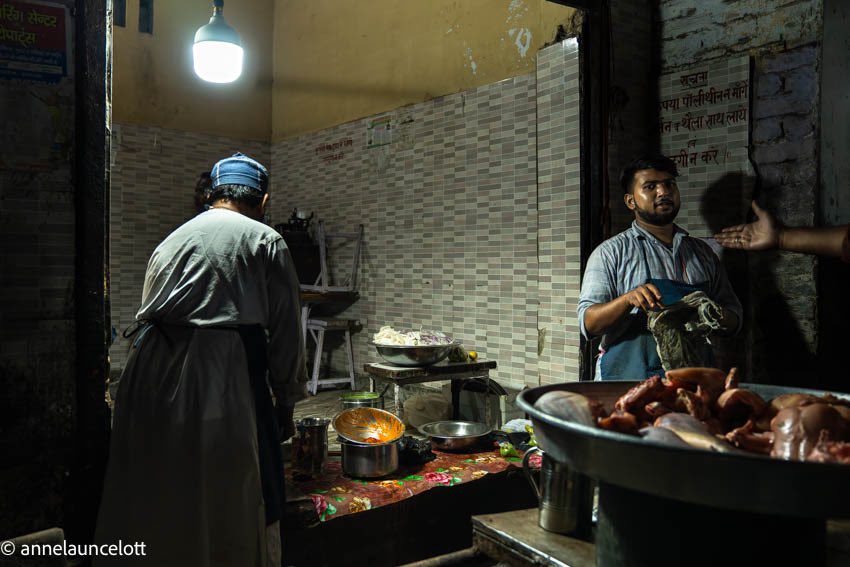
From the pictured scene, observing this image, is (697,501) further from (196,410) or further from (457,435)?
(457,435)

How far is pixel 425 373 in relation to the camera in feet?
14.7

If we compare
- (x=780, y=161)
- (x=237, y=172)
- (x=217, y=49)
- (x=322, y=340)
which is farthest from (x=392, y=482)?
(x=217, y=49)

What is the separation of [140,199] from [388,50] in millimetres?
3602

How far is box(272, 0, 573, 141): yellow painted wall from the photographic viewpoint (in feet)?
17.6

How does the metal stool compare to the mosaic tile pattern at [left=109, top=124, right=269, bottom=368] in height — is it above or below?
below

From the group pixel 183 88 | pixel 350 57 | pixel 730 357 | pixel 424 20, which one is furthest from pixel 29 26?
pixel 183 88

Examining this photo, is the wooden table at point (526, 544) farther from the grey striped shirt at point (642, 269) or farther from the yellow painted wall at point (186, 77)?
the yellow painted wall at point (186, 77)

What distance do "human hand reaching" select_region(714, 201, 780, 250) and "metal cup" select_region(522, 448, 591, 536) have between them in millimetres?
2085

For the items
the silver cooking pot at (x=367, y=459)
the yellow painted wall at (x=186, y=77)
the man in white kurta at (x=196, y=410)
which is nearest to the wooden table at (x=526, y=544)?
the man in white kurta at (x=196, y=410)

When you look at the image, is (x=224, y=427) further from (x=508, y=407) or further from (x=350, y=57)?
(x=350, y=57)

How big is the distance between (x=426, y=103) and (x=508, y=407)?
3104 millimetres

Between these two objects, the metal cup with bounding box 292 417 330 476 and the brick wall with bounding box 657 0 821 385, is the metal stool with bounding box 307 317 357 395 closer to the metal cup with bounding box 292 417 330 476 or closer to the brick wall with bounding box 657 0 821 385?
the metal cup with bounding box 292 417 330 476

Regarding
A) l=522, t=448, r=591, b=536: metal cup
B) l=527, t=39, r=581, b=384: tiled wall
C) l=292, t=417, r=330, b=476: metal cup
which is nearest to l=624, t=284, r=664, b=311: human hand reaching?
l=522, t=448, r=591, b=536: metal cup

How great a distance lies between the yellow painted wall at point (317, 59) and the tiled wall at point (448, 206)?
0.21 m
